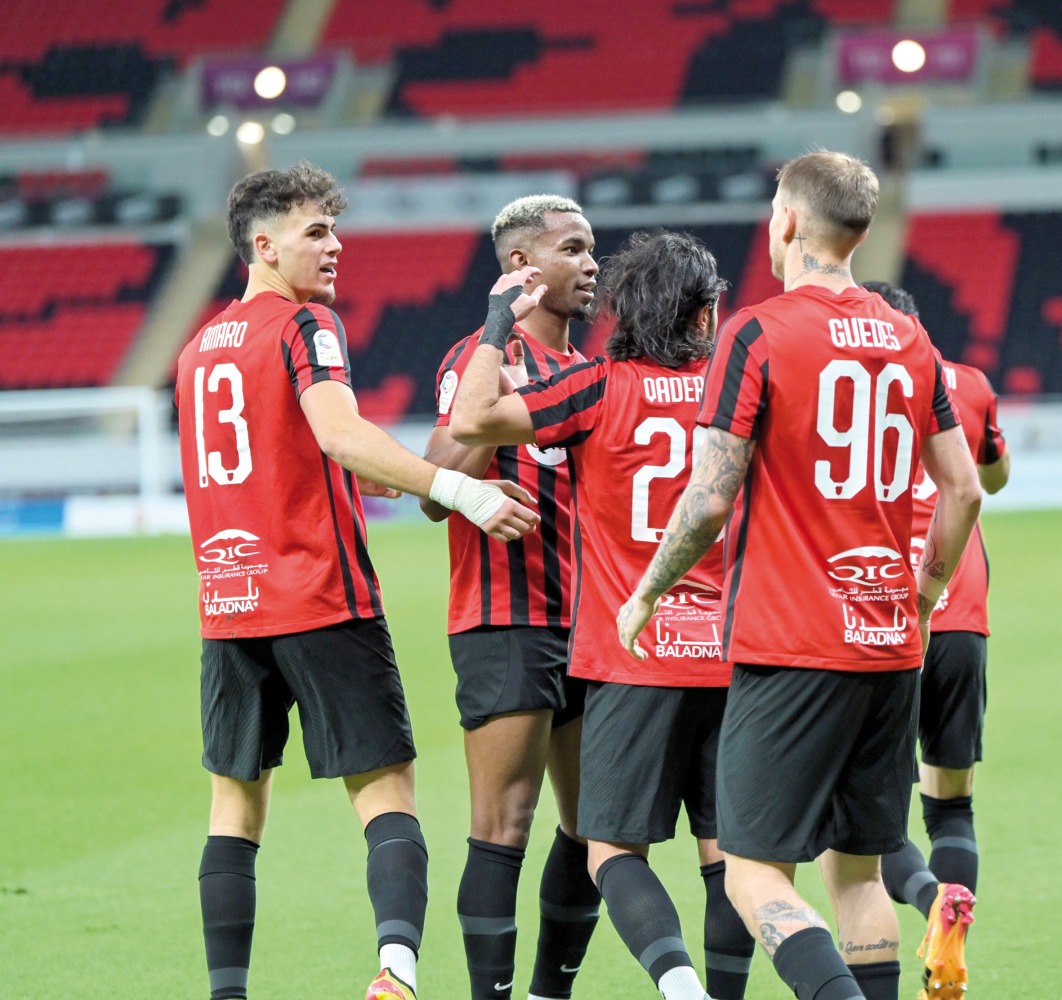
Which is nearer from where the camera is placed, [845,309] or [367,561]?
[845,309]

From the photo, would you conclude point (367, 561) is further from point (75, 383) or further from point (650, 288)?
point (75, 383)

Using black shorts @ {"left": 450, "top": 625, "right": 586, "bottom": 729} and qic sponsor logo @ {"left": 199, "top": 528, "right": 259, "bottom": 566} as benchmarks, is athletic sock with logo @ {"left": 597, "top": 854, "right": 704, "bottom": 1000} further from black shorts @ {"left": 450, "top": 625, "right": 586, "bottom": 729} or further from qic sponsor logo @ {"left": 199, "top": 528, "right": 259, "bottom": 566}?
qic sponsor logo @ {"left": 199, "top": 528, "right": 259, "bottom": 566}

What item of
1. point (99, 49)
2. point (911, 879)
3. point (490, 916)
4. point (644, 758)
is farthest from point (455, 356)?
point (99, 49)

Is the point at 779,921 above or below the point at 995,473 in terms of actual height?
below

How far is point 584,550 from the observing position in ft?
12.0

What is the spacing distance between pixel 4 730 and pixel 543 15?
1049 inches

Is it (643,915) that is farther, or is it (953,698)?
(953,698)

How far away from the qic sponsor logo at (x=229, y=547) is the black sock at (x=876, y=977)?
169cm

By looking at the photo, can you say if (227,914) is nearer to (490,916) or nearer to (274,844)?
(490,916)

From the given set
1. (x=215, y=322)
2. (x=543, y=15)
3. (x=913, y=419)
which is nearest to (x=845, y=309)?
(x=913, y=419)

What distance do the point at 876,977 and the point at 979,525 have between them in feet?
5.33

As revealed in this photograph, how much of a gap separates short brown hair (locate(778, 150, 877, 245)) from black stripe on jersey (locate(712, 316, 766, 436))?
0.95 ft

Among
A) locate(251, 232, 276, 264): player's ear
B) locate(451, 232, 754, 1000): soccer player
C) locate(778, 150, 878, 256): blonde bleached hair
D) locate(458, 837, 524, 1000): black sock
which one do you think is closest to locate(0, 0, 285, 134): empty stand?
locate(251, 232, 276, 264): player's ear

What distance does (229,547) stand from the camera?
3785 millimetres
